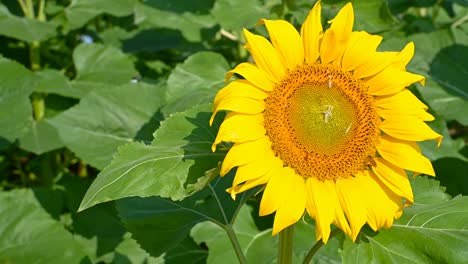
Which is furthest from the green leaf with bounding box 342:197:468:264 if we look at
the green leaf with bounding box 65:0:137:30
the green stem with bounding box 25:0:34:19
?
the green stem with bounding box 25:0:34:19

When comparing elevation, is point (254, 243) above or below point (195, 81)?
below

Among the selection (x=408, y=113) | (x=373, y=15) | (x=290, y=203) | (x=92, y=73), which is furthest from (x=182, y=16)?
(x=290, y=203)

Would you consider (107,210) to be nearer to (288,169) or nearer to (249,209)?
(249,209)

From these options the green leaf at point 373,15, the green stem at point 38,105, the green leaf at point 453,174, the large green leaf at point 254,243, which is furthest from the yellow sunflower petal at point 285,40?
the green stem at point 38,105

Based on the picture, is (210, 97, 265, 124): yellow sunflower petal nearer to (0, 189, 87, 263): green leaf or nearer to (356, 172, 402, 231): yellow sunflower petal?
(356, 172, 402, 231): yellow sunflower petal

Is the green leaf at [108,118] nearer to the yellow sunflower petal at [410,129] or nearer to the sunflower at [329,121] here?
the sunflower at [329,121]

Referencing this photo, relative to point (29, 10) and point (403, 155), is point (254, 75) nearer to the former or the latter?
point (403, 155)

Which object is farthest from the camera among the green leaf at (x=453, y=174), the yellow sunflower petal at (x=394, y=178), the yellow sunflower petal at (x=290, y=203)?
the green leaf at (x=453, y=174)
